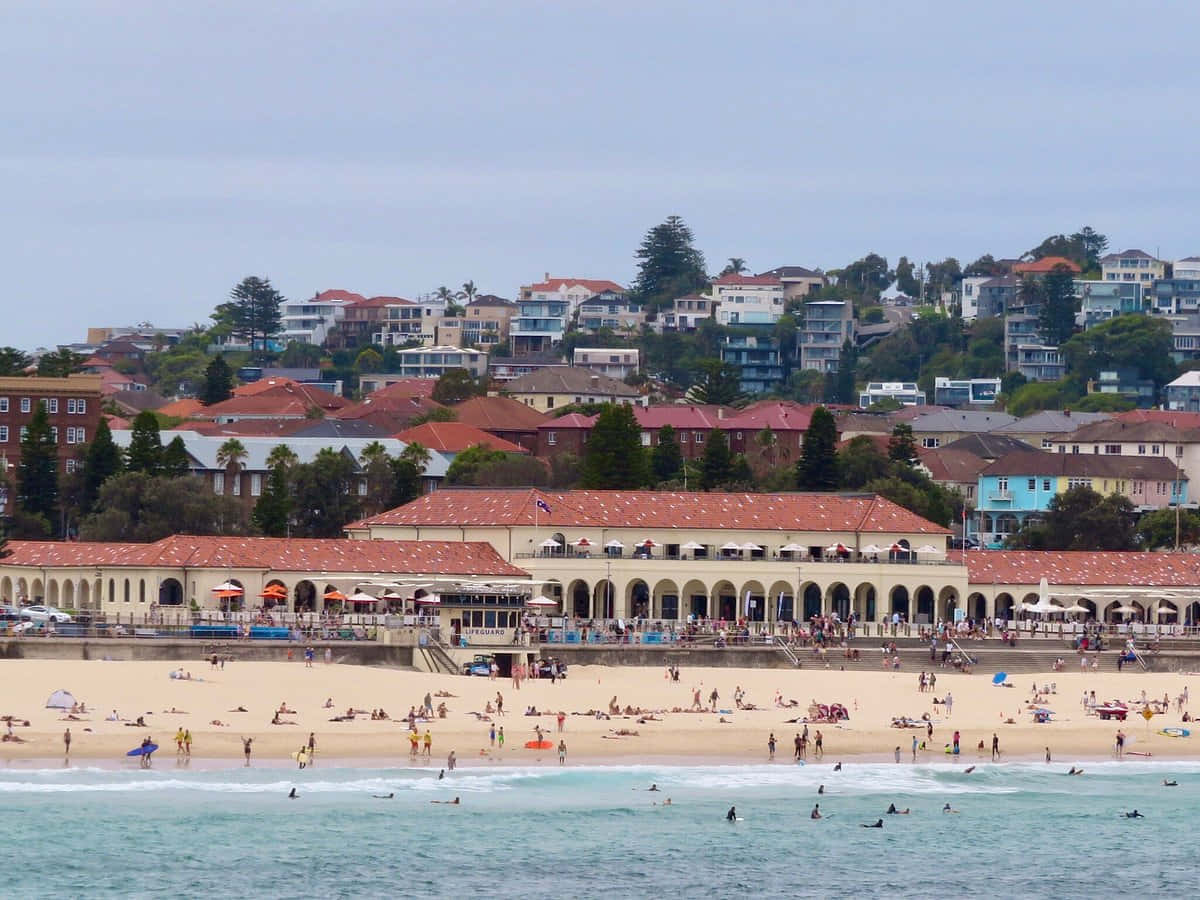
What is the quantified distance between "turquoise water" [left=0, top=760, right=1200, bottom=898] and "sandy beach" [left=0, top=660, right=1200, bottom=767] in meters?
1.58

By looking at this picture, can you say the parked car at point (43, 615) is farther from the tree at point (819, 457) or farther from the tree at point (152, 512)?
the tree at point (819, 457)

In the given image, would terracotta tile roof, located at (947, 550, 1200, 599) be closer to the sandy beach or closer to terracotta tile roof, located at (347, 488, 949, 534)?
terracotta tile roof, located at (347, 488, 949, 534)

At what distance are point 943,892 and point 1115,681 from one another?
25054mm

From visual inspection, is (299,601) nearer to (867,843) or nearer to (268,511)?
(268,511)

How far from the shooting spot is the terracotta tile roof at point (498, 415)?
5502 inches

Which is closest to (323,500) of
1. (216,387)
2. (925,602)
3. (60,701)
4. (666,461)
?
(666,461)

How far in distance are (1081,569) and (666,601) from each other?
12.6 metres

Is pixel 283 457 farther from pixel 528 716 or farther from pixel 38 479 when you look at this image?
pixel 528 716

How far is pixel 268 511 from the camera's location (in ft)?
309

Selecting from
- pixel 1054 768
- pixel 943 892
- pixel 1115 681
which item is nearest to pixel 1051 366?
pixel 1115 681

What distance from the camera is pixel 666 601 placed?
80.4 meters

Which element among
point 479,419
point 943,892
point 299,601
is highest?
point 479,419

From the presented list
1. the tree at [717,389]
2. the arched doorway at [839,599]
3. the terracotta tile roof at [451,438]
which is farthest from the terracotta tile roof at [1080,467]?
the arched doorway at [839,599]

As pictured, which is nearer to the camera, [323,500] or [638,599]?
[638,599]
